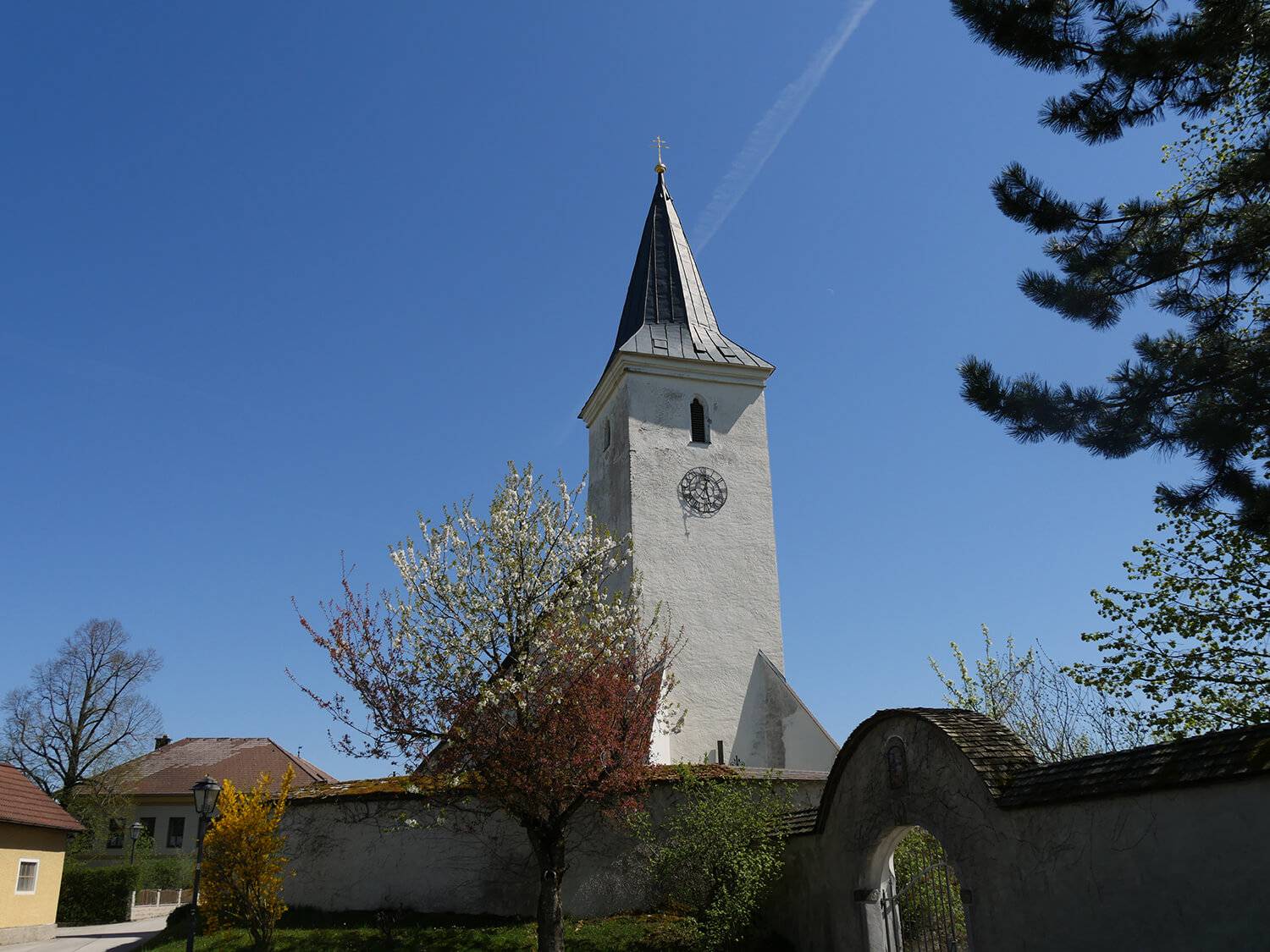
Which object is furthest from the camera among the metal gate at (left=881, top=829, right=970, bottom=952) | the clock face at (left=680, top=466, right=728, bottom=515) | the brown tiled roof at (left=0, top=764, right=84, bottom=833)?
the clock face at (left=680, top=466, right=728, bottom=515)

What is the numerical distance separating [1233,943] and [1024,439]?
14.6 feet

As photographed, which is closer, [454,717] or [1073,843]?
[1073,843]

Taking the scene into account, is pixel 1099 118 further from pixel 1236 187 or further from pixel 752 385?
pixel 752 385

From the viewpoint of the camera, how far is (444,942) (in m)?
14.9

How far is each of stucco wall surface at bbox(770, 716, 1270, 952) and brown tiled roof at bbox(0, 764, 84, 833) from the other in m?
20.7

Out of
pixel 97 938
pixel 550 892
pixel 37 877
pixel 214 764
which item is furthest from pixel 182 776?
pixel 550 892

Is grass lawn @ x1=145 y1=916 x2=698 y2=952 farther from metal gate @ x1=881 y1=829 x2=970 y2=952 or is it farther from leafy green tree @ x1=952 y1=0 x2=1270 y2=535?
leafy green tree @ x1=952 y1=0 x2=1270 y2=535

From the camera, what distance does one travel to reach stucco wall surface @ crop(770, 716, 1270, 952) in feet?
26.1

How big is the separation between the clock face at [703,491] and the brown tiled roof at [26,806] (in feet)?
60.1

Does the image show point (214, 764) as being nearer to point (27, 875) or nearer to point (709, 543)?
point (27, 875)

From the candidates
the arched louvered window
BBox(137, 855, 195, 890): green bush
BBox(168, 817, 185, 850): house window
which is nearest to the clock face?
the arched louvered window

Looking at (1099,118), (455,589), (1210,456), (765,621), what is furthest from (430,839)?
(1099,118)

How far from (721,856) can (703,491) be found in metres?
13.0

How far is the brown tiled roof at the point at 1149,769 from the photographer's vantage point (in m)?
7.97
